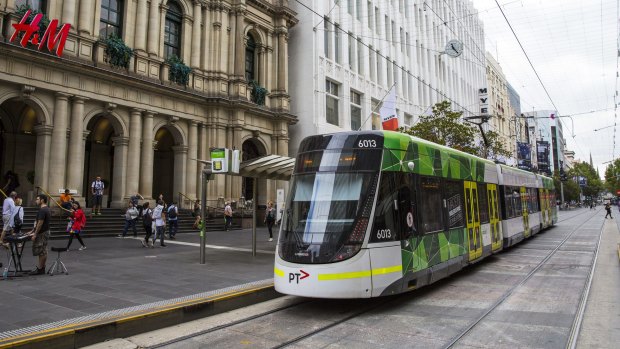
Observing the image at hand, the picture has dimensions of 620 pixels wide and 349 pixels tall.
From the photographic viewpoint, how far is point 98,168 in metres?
25.6

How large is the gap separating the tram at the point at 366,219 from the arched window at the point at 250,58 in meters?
23.3

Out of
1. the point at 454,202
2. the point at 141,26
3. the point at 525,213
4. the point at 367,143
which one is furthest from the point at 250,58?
the point at 367,143

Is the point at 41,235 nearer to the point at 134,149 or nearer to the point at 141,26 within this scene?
the point at 134,149

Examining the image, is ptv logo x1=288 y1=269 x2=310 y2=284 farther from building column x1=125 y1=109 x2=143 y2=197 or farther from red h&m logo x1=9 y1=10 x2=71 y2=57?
building column x1=125 y1=109 x2=143 y2=197

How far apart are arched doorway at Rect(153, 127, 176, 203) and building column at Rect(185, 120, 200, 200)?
2663mm

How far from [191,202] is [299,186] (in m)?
18.3

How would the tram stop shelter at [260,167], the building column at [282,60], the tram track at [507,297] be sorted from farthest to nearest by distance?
the building column at [282,60] < the tram stop shelter at [260,167] < the tram track at [507,297]

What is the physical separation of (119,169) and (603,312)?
21349 millimetres

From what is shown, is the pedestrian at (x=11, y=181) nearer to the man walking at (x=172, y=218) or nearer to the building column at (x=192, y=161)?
the building column at (x=192, y=161)

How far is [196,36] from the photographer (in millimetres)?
26031

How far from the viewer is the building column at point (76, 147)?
19.5 metres

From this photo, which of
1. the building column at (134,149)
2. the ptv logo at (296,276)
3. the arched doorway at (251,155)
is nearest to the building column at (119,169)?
the building column at (134,149)

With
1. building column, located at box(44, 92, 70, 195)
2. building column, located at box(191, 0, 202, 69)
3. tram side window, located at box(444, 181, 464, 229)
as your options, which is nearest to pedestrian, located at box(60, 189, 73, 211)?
building column, located at box(44, 92, 70, 195)

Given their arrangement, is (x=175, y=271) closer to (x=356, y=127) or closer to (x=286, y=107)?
(x=286, y=107)
